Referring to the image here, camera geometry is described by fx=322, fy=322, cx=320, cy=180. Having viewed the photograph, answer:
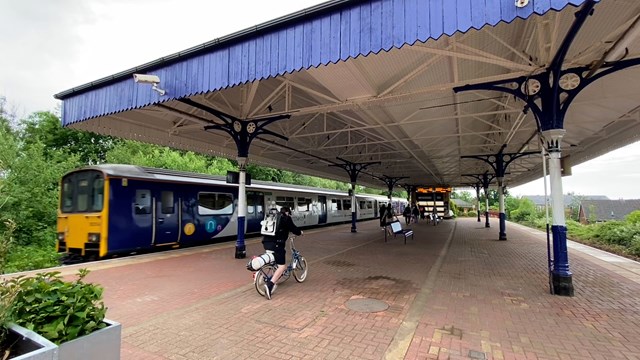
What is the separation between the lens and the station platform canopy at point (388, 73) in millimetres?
4406

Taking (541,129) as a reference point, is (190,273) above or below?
below

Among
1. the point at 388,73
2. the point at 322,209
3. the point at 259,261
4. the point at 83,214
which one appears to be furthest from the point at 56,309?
the point at 322,209

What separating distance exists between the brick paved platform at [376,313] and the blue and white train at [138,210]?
3.19ft

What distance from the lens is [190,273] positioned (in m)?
7.50

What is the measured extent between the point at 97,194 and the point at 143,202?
1.18 m

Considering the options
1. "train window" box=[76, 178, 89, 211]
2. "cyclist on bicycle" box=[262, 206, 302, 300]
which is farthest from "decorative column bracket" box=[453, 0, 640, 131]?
"train window" box=[76, 178, 89, 211]

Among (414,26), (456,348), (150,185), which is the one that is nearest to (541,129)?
(414,26)

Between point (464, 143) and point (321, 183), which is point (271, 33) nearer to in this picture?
point (464, 143)

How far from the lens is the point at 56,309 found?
232 cm

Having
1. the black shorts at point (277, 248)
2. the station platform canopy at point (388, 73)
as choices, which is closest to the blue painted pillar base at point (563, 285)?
the station platform canopy at point (388, 73)

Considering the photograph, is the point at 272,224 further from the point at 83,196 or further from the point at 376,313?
the point at 83,196

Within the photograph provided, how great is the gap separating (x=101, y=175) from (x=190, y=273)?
164 inches

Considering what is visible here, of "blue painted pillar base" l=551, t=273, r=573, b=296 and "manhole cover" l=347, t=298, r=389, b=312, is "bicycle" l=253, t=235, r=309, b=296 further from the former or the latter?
"blue painted pillar base" l=551, t=273, r=573, b=296

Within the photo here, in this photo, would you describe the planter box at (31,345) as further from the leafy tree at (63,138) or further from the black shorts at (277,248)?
the leafy tree at (63,138)
